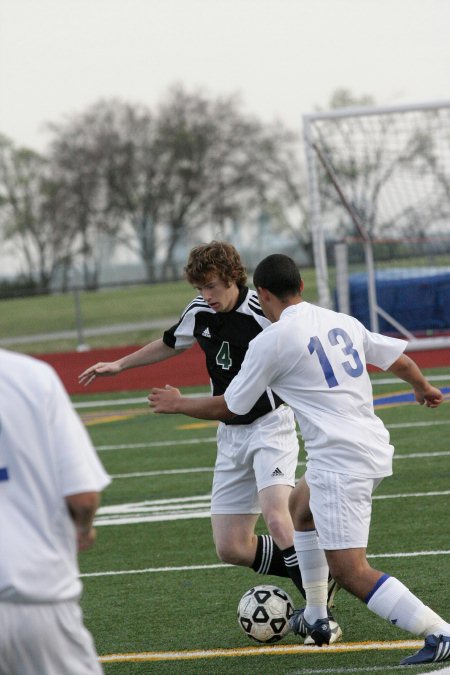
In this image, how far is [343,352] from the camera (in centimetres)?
547

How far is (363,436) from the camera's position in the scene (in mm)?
5406

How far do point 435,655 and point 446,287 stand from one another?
59.8 ft

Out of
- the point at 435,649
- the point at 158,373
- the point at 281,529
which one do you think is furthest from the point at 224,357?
the point at 158,373

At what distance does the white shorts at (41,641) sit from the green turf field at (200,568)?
87.2 inches

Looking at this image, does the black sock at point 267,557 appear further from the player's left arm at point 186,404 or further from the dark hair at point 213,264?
the dark hair at point 213,264

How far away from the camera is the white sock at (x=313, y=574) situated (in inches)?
235

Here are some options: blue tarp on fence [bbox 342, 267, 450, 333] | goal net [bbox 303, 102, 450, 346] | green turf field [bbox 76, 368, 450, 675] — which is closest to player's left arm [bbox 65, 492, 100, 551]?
green turf field [bbox 76, 368, 450, 675]

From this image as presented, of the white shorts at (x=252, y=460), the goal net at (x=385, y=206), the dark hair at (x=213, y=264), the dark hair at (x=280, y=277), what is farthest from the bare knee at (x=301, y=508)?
the goal net at (x=385, y=206)

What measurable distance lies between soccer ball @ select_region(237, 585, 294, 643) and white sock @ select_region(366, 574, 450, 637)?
3.27 feet

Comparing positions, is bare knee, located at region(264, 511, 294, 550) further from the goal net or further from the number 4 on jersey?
the goal net

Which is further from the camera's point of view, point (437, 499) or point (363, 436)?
point (437, 499)

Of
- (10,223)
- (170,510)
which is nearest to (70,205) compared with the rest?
(10,223)

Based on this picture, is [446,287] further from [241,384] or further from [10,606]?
[10,606]

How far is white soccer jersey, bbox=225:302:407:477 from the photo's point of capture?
5.38 m
